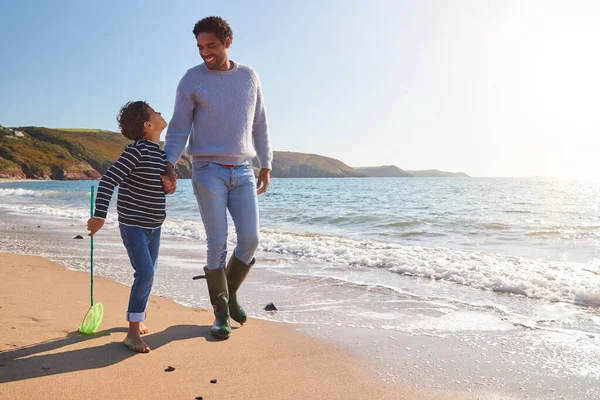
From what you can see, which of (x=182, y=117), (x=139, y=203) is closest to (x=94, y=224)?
(x=139, y=203)

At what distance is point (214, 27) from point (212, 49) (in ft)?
0.46

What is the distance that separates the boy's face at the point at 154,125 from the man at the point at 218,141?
0.14 metres

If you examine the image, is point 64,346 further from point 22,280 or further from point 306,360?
point 22,280

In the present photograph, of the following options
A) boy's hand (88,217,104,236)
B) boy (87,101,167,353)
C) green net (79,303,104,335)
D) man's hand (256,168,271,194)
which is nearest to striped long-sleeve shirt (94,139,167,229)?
boy (87,101,167,353)

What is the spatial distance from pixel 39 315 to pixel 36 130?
139 metres

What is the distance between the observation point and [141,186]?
2891mm

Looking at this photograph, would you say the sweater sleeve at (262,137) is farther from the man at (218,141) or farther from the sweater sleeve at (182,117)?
the sweater sleeve at (182,117)

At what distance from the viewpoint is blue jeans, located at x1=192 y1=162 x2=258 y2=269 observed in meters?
3.26

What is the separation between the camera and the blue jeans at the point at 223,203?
3.26 m

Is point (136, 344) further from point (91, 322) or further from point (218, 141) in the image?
point (218, 141)

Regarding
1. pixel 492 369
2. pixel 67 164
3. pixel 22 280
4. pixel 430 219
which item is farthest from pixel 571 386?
pixel 67 164

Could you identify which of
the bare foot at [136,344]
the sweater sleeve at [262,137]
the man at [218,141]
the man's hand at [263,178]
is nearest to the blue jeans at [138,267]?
the bare foot at [136,344]

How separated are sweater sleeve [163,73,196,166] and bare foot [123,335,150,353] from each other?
1.22 m

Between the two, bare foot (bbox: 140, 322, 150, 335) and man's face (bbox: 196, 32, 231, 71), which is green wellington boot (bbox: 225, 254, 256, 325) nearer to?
bare foot (bbox: 140, 322, 150, 335)
